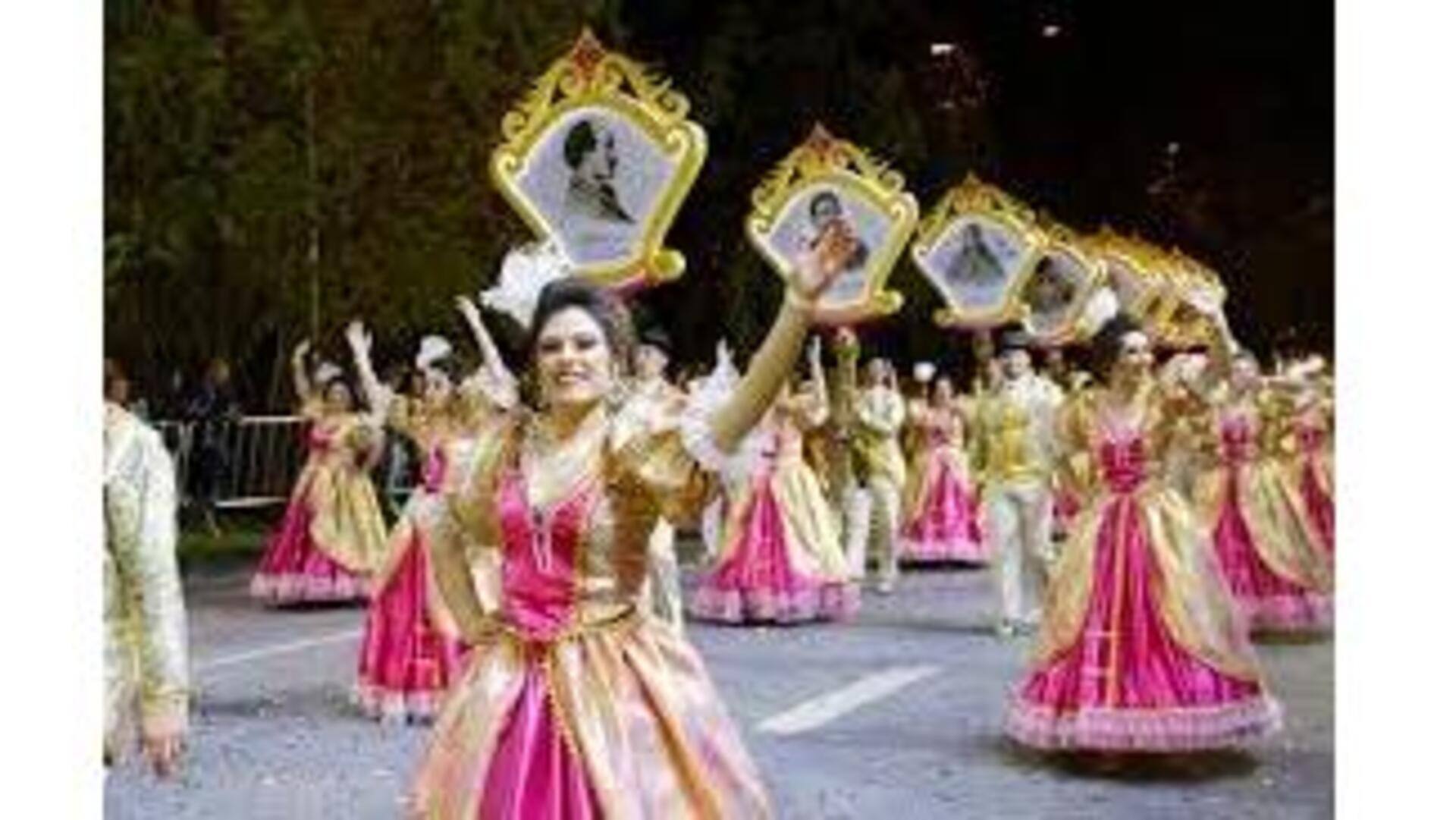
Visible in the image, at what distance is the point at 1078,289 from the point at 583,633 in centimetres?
606

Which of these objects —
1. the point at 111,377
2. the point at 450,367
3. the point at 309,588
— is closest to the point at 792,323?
the point at 111,377

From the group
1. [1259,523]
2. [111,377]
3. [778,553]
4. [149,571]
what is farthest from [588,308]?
[778,553]

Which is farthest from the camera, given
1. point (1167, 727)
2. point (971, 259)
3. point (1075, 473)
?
point (971, 259)

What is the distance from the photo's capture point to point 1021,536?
9.89 metres

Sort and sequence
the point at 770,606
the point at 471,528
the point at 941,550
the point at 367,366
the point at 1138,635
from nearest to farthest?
the point at 471,528, the point at 1138,635, the point at 367,366, the point at 770,606, the point at 941,550

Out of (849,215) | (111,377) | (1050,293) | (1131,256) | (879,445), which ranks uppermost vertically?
(849,215)

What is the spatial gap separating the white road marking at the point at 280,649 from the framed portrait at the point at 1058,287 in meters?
2.65

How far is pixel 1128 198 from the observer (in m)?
5.93

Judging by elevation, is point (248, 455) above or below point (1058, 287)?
below

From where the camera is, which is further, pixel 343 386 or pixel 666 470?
pixel 343 386

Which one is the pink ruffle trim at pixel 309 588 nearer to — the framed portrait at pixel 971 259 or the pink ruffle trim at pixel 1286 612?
the framed portrait at pixel 971 259

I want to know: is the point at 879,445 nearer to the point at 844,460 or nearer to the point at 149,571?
the point at 844,460

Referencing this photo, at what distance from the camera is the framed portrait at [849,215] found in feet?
28.0
